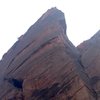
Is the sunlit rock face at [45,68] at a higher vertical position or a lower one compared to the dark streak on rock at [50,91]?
higher

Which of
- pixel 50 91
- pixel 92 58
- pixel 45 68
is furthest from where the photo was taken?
pixel 92 58

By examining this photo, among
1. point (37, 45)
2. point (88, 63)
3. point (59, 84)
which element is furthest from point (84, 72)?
point (37, 45)

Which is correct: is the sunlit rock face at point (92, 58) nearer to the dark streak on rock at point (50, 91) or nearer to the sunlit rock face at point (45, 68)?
the sunlit rock face at point (45, 68)

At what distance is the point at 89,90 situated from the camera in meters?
50.4

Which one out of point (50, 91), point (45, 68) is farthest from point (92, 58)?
point (50, 91)

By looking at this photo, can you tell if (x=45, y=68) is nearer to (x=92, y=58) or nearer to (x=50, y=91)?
(x=50, y=91)

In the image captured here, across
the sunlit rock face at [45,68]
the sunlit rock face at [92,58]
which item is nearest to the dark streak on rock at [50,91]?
the sunlit rock face at [45,68]

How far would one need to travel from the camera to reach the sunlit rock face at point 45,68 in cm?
5059

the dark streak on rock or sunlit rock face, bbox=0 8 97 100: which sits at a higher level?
sunlit rock face, bbox=0 8 97 100

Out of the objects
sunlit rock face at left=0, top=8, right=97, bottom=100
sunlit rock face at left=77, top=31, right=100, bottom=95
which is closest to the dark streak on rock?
sunlit rock face at left=0, top=8, right=97, bottom=100

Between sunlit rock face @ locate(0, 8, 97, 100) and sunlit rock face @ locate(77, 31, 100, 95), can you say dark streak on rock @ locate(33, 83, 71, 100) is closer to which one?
sunlit rock face @ locate(0, 8, 97, 100)

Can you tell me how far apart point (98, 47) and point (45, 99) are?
44.7 feet

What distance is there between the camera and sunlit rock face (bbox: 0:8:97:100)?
50.6 metres

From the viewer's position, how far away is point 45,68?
53.7m
